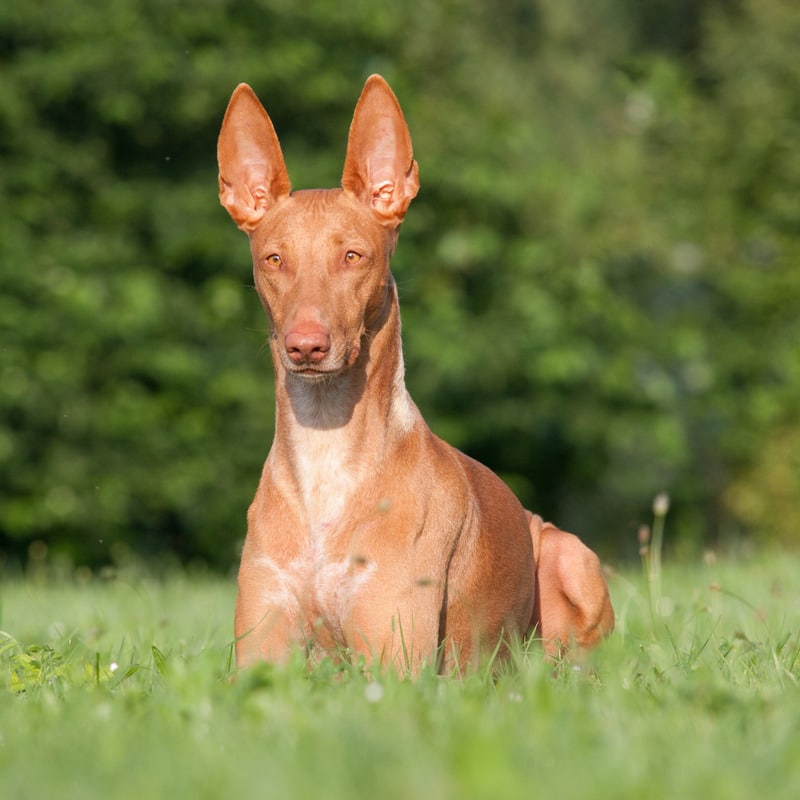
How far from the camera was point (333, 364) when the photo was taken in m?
4.54

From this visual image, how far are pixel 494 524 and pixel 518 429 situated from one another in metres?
12.7

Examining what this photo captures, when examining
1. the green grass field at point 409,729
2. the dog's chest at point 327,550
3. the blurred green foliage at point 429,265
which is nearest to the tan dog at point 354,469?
the dog's chest at point 327,550

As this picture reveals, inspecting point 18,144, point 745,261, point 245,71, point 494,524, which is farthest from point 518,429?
point 494,524

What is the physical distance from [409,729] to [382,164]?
9.03 feet

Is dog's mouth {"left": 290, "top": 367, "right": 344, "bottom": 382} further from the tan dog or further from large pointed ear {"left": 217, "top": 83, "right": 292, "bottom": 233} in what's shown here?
large pointed ear {"left": 217, "top": 83, "right": 292, "bottom": 233}

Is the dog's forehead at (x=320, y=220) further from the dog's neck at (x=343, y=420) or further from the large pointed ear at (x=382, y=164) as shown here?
the dog's neck at (x=343, y=420)

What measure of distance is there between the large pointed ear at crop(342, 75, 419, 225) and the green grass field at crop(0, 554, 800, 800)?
1837 mm

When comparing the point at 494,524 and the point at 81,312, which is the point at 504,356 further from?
the point at 494,524

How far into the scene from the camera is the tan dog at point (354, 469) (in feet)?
14.9

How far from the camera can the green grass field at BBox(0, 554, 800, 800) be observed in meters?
2.63

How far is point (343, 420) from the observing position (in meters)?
4.89

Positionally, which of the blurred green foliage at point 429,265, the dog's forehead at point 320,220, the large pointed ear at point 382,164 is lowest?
the blurred green foliage at point 429,265

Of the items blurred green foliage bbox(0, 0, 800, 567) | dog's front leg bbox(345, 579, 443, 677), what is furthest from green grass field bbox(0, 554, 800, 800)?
blurred green foliage bbox(0, 0, 800, 567)

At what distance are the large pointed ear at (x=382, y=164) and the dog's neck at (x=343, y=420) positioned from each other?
1.24ft
